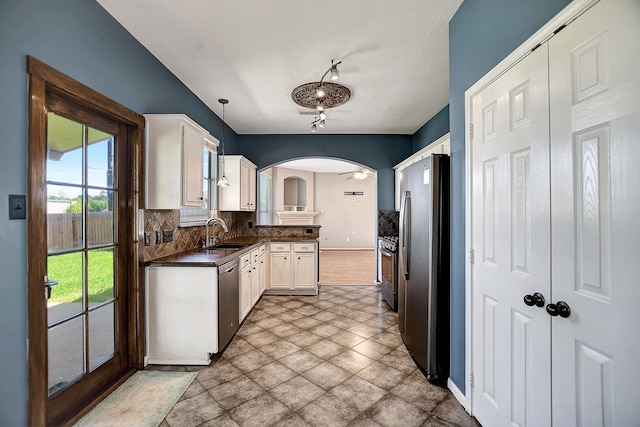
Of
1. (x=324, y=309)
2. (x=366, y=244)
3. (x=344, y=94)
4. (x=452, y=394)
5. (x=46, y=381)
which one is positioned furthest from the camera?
(x=366, y=244)

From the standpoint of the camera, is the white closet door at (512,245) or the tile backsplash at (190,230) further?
the tile backsplash at (190,230)

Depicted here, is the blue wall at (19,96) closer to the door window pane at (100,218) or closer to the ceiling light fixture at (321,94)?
the door window pane at (100,218)

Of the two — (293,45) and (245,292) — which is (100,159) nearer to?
(293,45)

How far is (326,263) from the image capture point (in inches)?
308

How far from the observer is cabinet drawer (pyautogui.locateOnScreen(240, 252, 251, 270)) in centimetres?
329

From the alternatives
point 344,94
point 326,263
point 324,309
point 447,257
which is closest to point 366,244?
point 326,263

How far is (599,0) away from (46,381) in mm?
3097

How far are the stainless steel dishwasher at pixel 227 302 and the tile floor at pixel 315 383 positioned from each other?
0.59 ft

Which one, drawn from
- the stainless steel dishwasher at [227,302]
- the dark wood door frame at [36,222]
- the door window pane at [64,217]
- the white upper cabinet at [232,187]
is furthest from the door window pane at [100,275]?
the white upper cabinet at [232,187]

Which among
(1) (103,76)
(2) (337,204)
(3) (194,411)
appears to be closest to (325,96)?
(1) (103,76)

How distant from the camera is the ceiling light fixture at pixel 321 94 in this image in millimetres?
3182

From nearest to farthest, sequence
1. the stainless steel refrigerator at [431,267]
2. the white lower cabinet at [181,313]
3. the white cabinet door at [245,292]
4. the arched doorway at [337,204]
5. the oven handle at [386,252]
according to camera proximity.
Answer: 1. the stainless steel refrigerator at [431,267]
2. the white lower cabinet at [181,313]
3. the white cabinet door at [245,292]
4. the oven handle at [386,252]
5. the arched doorway at [337,204]

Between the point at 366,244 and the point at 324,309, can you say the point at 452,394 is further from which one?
the point at 366,244

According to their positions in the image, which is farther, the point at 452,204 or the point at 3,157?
the point at 452,204
